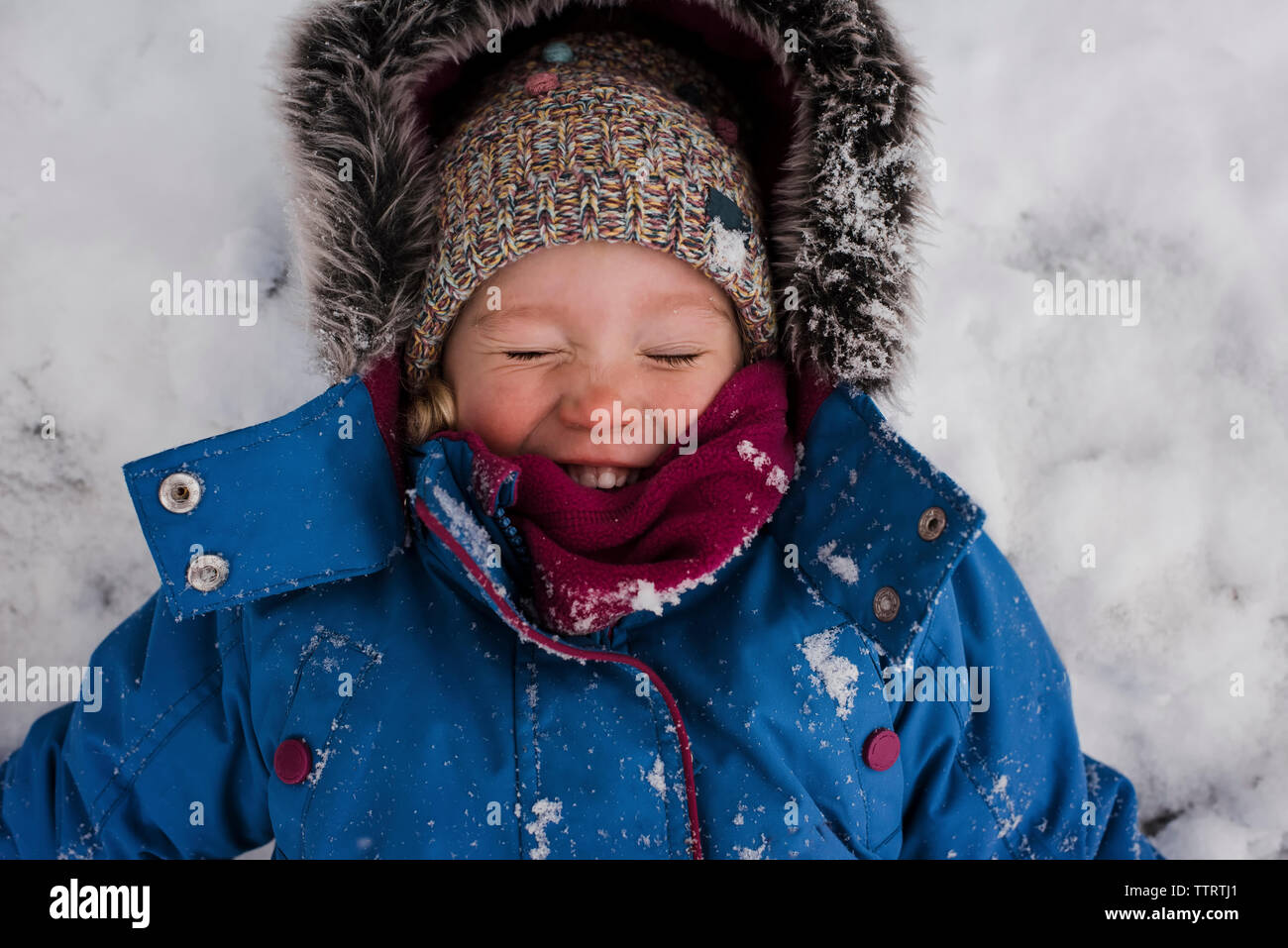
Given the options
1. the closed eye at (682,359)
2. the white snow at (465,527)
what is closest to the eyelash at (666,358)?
the closed eye at (682,359)

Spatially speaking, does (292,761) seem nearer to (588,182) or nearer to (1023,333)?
(588,182)

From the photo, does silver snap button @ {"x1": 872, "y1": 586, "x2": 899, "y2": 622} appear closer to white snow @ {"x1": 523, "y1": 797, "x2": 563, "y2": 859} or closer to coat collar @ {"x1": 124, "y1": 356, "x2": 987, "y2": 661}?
coat collar @ {"x1": 124, "y1": 356, "x2": 987, "y2": 661}

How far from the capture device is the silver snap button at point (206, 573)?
51.8 inches

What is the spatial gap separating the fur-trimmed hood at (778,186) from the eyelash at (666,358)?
18cm

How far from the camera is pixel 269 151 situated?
6.36 ft

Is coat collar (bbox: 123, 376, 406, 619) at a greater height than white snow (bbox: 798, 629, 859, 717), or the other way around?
coat collar (bbox: 123, 376, 406, 619)

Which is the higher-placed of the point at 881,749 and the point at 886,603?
the point at 886,603

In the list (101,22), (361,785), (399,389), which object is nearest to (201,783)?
(361,785)

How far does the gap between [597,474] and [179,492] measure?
0.60 m

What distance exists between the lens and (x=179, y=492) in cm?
131

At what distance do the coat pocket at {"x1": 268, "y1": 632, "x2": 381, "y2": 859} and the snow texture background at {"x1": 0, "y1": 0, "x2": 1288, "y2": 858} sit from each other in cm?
76

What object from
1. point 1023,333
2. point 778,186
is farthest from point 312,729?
point 1023,333

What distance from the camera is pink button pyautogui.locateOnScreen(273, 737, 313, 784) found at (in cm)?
131

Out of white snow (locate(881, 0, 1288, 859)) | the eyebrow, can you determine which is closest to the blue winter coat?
the eyebrow
